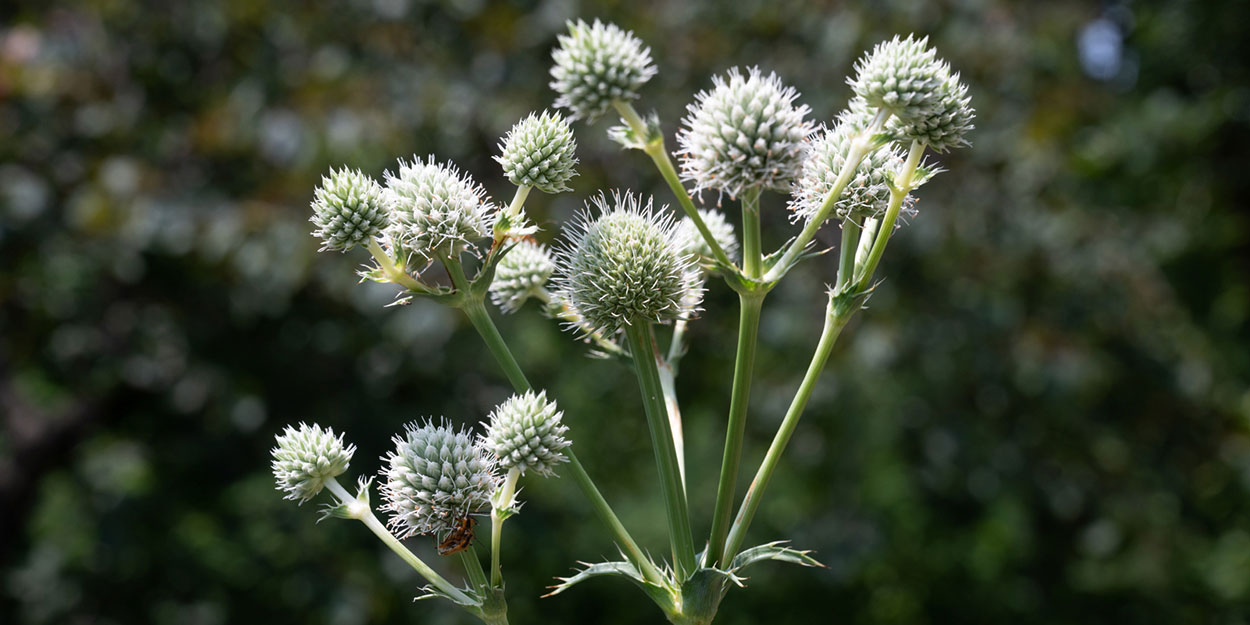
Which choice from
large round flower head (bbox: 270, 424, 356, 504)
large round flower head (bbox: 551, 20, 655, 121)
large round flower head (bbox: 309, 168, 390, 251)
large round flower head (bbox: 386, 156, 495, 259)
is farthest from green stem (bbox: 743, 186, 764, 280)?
large round flower head (bbox: 270, 424, 356, 504)

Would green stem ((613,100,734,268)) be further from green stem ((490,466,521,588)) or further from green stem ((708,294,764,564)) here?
green stem ((490,466,521,588))

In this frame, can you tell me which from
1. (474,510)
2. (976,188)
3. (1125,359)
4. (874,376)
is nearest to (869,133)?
(474,510)

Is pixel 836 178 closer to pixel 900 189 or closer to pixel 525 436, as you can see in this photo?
pixel 900 189

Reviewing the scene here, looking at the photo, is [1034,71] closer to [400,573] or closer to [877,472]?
[877,472]

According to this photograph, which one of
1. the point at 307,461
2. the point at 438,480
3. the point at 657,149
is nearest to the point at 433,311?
the point at 307,461

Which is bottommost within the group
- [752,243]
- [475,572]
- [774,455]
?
[475,572]

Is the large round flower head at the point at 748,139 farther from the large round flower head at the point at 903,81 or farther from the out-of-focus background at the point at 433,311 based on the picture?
the out-of-focus background at the point at 433,311
